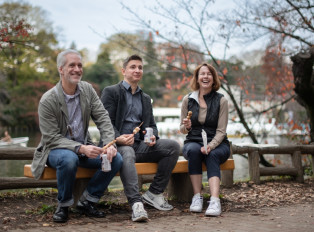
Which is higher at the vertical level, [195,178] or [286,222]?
[195,178]

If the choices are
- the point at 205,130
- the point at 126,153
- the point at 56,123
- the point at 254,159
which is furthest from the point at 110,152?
the point at 254,159

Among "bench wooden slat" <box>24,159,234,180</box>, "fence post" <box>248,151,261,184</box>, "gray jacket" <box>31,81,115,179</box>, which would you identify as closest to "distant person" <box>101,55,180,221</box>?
"bench wooden slat" <box>24,159,234,180</box>

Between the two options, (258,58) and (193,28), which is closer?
(193,28)

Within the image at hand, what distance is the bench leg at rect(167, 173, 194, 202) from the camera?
5.21 m

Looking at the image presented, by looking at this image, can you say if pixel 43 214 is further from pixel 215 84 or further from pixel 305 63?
pixel 305 63

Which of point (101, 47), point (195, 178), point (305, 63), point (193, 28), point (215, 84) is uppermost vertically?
point (101, 47)

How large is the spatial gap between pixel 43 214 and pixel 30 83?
35279 millimetres

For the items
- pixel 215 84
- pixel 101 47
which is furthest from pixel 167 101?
pixel 215 84

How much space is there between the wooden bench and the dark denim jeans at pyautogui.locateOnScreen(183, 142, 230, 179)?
18 centimetres

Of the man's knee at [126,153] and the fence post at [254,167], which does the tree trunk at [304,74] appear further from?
the man's knee at [126,153]

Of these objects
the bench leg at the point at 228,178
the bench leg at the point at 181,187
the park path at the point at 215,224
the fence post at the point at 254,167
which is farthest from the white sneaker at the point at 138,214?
the fence post at the point at 254,167

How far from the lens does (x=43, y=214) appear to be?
4324mm

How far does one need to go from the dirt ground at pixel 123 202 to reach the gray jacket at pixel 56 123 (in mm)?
505

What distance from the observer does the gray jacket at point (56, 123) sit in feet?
13.2
